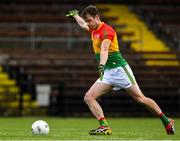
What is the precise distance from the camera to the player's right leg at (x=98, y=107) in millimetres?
13125

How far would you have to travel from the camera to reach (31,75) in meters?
26.8

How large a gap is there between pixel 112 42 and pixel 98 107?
1178 millimetres

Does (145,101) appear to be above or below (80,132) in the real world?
above

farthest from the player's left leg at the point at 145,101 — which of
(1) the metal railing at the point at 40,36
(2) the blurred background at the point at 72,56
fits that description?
(1) the metal railing at the point at 40,36

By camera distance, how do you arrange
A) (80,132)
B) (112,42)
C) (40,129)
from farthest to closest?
(80,132), (112,42), (40,129)

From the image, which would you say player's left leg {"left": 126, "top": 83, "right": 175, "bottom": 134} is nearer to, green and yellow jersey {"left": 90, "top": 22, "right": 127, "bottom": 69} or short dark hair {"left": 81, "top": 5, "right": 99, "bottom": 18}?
green and yellow jersey {"left": 90, "top": 22, "right": 127, "bottom": 69}

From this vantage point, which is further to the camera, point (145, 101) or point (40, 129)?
point (145, 101)

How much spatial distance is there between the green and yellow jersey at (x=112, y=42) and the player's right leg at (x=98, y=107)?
0.40m

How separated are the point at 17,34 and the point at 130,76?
1545cm

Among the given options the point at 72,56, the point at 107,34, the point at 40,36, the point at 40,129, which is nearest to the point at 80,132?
the point at 40,129

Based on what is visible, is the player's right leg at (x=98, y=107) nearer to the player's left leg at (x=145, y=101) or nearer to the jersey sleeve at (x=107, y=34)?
the player's left leg at (x=145, y=101)

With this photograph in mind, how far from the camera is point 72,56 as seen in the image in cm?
2786

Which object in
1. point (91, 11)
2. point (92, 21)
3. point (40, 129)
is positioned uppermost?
point (91, 11)

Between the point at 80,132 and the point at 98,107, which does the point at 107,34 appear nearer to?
the point at 98,107
